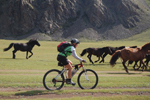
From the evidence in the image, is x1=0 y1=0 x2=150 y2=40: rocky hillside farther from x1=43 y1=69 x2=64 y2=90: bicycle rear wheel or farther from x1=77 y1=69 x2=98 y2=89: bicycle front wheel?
x1=43 y1=69 x2=64 y2=90: bicycle rear wheel

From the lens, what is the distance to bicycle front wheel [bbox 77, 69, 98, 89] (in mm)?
10055

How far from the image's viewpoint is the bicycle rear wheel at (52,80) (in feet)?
32.4

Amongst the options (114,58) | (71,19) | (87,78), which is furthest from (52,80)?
(71,19)

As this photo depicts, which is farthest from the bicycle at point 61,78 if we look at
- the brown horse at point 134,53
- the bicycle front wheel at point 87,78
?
the brown horse at point 134,53

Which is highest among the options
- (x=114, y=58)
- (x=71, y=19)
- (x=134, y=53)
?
(x=71, y=19)

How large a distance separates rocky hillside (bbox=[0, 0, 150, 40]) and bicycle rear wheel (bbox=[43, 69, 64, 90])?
116 meters

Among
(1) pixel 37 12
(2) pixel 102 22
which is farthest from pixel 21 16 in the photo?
(2) pixel 102 22

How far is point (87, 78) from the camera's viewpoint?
10.2 metres

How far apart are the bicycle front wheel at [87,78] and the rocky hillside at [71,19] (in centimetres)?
11548

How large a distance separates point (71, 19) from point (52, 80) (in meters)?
139

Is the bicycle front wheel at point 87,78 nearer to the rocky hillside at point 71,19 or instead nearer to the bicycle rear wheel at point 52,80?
the bicycle rear wheel at point 52,80

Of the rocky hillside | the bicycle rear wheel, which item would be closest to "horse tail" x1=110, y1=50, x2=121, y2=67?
the bicycle rear wheel

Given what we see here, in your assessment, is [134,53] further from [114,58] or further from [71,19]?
[71,19]

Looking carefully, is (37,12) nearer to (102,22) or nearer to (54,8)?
(54,8)
